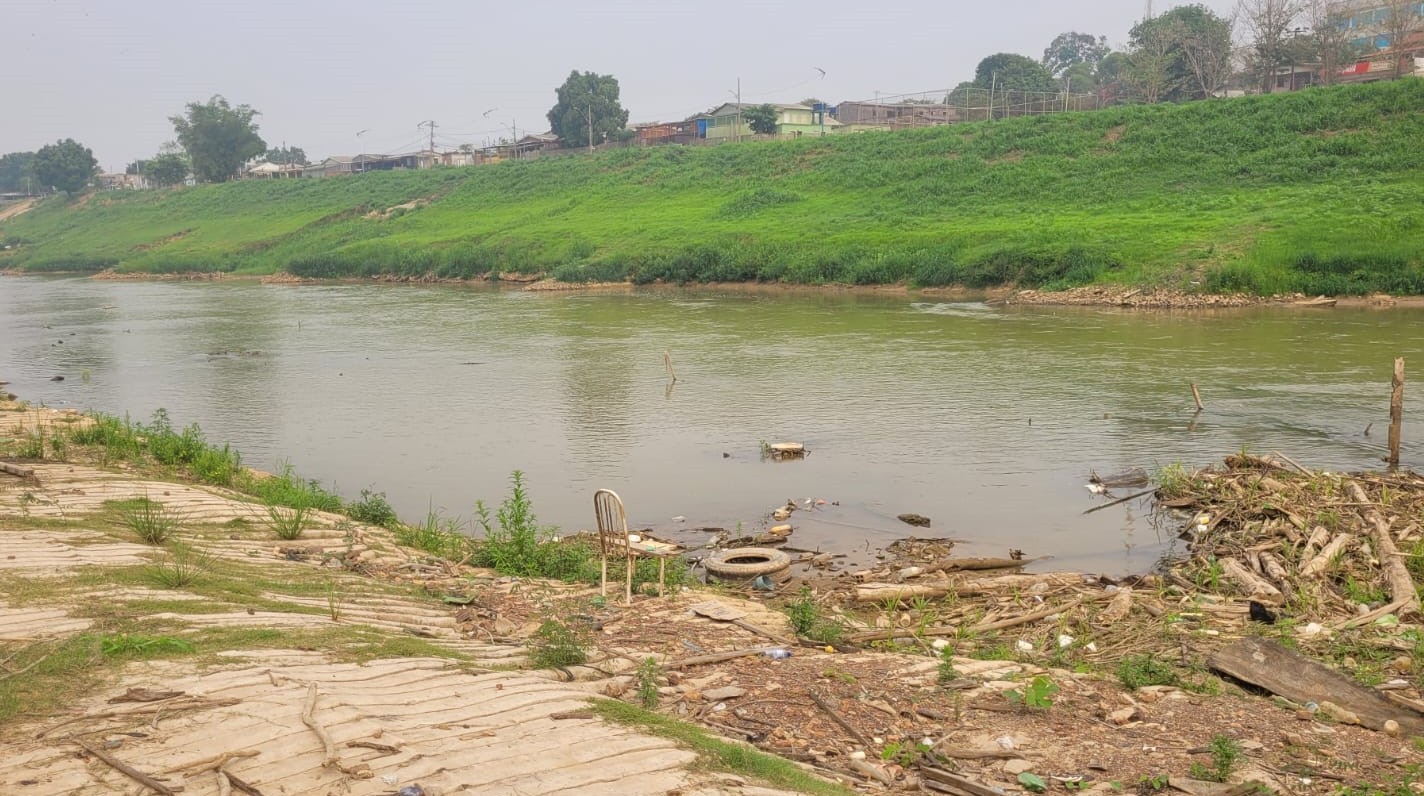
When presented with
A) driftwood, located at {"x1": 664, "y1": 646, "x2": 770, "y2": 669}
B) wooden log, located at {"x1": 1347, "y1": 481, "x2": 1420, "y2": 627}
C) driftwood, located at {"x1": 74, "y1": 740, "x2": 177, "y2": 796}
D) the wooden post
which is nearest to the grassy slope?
the wooden post

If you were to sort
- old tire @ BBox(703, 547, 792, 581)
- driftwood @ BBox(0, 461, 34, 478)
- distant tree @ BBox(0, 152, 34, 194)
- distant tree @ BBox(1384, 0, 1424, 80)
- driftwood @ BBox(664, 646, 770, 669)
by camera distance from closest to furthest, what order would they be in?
driftwood @ BBox(664, 646, 770, 669), old tire @ BBox(703, 547, 792, 581), driftwood @ BBox(0, 461, 34, 478), distant tree @ BBox(1384, 0, 1424, 80), distant tree @ BBox(0, 152, 34, 194)

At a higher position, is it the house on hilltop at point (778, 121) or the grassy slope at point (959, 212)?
the house on hilltop at point (778, 121)

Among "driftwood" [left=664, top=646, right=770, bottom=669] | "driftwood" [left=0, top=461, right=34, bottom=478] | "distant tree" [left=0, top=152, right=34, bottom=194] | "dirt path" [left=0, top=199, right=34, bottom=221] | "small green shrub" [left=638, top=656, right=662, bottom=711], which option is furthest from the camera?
"distant tree" [left=0, top=152, right=34, bottom=194]

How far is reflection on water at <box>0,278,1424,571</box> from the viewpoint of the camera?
12.5m

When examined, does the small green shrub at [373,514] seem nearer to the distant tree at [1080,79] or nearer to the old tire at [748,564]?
the old tire at [748,564]

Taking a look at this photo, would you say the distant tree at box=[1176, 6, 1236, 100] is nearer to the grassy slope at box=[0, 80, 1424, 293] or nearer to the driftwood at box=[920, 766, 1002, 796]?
the grassy slope at box=[0, 80, 1424, 293]

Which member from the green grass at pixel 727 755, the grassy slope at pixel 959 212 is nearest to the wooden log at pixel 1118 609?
the green grass at pixel 727 755

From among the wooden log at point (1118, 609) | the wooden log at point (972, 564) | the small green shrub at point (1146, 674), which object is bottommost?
the wooden log at point (972, 564)

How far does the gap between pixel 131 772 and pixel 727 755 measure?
90.8 inches

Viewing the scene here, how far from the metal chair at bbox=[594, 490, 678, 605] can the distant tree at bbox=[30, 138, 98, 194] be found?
96.6 meters

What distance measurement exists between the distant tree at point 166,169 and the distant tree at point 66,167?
201 inches

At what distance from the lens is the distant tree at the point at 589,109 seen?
76.2m

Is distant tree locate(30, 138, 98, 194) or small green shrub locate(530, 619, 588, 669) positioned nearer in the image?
small green shrub locate(530, 619, 588, 669)

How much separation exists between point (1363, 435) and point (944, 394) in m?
5.95
